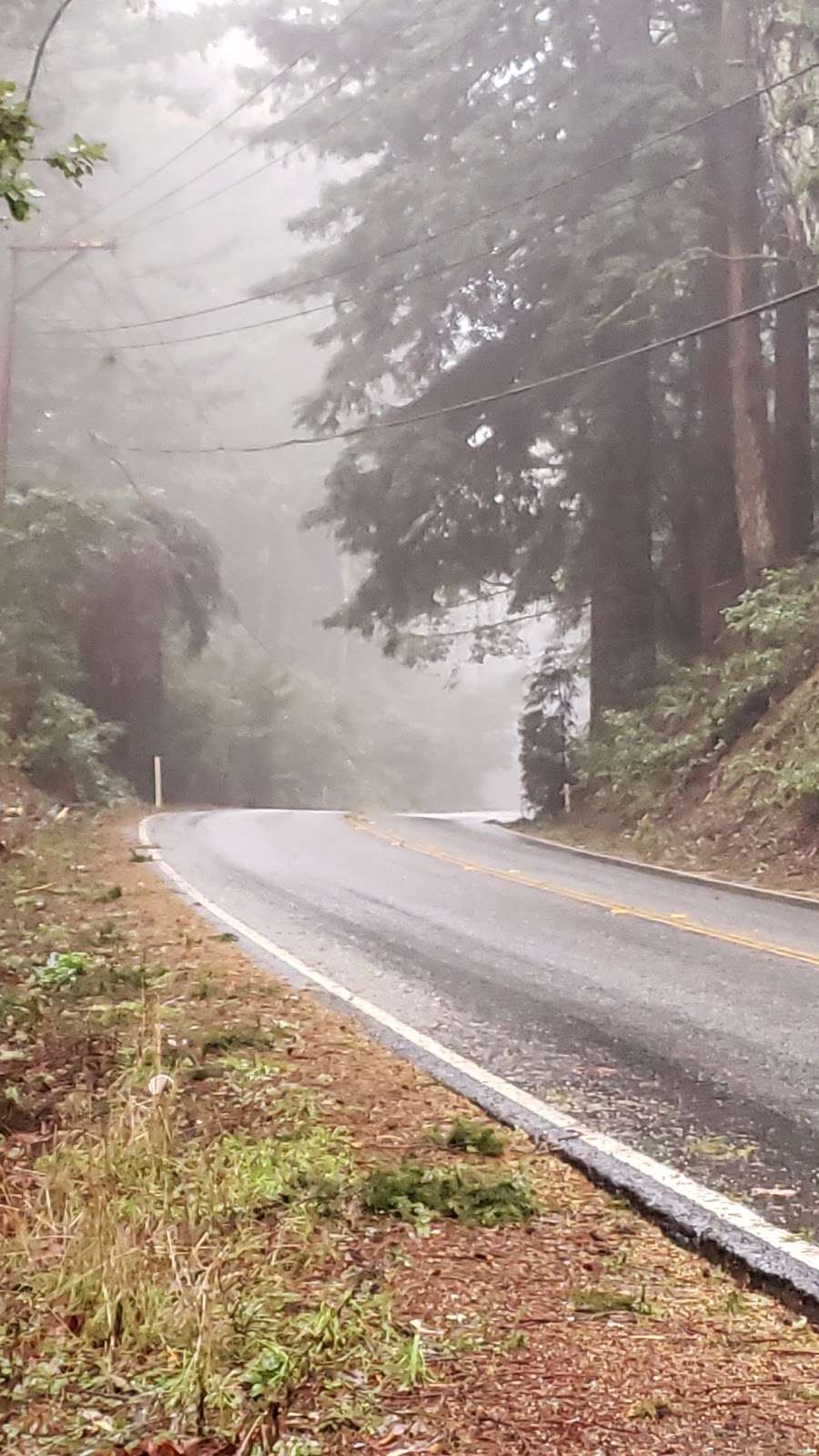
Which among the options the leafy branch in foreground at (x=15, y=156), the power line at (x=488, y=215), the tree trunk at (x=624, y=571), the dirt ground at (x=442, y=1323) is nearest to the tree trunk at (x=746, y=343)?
the power line at (x=488, y=215)

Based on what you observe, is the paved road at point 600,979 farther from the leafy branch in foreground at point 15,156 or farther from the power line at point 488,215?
the power line at point 488,215

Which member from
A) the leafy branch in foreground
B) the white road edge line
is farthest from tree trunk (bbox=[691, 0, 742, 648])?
the leafy branch in foreground

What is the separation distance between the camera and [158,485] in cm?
4559

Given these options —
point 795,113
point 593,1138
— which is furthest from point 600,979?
point 795,113

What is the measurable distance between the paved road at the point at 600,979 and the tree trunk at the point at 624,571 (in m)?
7.03

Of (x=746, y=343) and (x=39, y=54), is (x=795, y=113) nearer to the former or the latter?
(x=746, y=343)

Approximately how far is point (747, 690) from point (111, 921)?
11183 millimetres

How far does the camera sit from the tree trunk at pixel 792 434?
67.5 ft

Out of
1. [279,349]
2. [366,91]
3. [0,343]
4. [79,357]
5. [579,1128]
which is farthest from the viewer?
[279,349]

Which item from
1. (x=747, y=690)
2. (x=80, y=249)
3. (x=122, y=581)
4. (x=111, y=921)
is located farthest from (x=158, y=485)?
(x=111, y=921)

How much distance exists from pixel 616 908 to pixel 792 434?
36.9 feet

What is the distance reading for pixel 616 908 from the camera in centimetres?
1240

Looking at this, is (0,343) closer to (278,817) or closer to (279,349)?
(278,817)

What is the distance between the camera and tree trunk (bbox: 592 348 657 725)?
→ 2309 cm
